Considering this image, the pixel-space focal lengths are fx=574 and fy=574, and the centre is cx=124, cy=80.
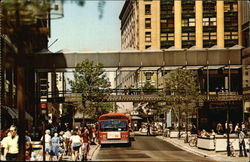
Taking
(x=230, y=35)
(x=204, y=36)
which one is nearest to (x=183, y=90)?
(x=204, y=36)

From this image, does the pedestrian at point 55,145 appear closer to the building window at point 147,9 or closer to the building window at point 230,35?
the building window at point 230,35

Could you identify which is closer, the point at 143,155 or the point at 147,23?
the point at 143,155

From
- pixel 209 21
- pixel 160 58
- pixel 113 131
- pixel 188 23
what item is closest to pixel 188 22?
pixel 188 23

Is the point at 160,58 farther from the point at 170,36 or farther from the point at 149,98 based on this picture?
the point at 170,36

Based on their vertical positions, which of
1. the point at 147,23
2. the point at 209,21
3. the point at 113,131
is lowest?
the point at 113,131

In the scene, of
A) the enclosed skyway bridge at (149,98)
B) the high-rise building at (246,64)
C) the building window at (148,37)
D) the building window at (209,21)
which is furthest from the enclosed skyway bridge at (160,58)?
the building window at (148,37)

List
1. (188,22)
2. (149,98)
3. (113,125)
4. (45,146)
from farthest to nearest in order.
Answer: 1. (188,22)
2. (149,98)
3. (113,125)
4. (45,146)

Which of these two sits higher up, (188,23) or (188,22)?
(188,22)

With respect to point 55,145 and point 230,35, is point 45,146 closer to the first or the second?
point 55,145

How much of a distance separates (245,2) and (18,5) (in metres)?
72.3

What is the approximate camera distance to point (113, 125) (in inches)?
1944

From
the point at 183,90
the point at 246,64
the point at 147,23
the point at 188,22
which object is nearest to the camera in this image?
the point at 183,90

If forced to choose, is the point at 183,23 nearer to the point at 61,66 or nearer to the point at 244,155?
the point at 61,66

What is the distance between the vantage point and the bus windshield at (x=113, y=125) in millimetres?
49281
